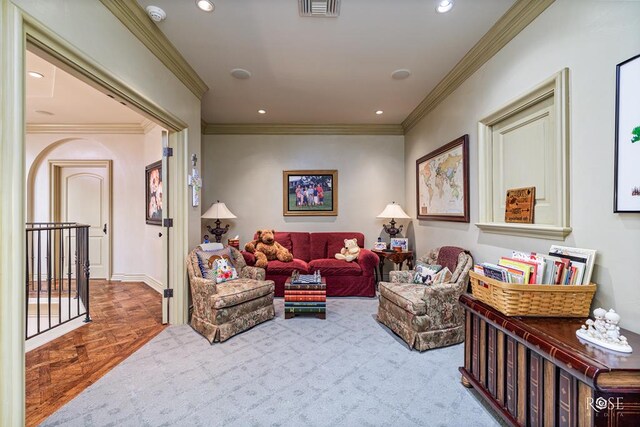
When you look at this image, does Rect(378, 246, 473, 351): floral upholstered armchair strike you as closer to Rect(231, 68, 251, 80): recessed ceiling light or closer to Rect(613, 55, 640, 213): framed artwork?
Rect(613, 55, 640, 213): framed artwork

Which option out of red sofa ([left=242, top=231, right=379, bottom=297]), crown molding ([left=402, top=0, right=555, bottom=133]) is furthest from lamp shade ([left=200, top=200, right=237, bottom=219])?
crown molding ([left=402, top=0, right=555, bottom=133])

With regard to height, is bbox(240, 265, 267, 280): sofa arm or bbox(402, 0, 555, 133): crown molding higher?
bbox(402, 0, 555, 133): crown molding

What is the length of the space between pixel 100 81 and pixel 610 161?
10.5ft

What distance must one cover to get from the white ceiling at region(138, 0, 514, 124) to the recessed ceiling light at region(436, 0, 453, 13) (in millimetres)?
43

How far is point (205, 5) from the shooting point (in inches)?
81.7

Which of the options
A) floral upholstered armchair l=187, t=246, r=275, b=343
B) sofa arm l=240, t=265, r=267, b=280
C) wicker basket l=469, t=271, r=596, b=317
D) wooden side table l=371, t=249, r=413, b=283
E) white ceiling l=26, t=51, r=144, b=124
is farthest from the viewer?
wooden side table l=371, t=249, r=413, b=283

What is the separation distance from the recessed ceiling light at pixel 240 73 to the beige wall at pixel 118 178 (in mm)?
2686

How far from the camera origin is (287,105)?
4039 mm

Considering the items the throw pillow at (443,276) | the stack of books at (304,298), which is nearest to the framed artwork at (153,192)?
the stack of books at (304,298)

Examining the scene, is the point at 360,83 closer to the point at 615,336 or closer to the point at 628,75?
the point at 628,75

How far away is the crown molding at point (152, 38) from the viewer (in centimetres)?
201

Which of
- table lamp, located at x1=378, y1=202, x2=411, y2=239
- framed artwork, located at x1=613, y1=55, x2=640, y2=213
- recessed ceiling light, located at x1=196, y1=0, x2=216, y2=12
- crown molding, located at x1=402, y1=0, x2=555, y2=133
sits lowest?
table lamp, located at x1=378, y1=202, x2=411, y2=239

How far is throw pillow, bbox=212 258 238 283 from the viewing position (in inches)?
123
